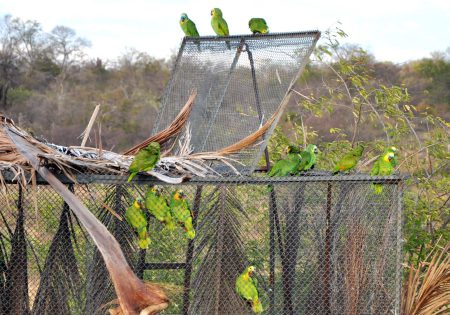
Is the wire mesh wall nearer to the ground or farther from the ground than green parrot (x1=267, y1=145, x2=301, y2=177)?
nearer to the ground

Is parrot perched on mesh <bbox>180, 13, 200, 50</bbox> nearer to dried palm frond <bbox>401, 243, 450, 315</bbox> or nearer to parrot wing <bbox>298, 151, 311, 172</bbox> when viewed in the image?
parrot wing <bbox>298, 151, 311, 172</bbox>

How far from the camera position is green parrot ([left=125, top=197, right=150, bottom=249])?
18.4ft

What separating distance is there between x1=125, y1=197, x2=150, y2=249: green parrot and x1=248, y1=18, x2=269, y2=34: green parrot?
2.13m

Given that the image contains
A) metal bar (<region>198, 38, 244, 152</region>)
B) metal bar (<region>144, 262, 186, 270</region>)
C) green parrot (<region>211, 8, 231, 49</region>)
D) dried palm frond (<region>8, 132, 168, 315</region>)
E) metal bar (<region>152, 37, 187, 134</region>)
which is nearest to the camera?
dried palm frond (<region>8, 132, 168, 315</region>)

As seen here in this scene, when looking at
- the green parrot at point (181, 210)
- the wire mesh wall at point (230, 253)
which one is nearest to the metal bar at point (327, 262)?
the wire mesh wall at point (230, 253)

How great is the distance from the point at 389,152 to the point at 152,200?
1.99m

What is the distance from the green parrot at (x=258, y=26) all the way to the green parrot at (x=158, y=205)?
2.06 m

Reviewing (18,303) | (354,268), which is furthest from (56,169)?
(354,268)

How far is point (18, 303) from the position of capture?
18.5ft

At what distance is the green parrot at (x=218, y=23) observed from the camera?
737 cm

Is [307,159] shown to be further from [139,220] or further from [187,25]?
[187,25]

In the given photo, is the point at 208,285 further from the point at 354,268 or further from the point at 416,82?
the point at 416,82

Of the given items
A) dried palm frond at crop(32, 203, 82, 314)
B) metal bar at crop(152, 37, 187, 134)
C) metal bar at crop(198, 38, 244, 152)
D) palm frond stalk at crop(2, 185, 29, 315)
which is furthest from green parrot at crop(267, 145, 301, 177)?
palm frond stalk at crop(2, 185, 29, 315)

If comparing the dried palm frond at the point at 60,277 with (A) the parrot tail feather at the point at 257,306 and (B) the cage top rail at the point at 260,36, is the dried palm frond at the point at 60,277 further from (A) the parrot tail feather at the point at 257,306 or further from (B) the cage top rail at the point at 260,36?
(B) the cage top rail at the point at 260,36
